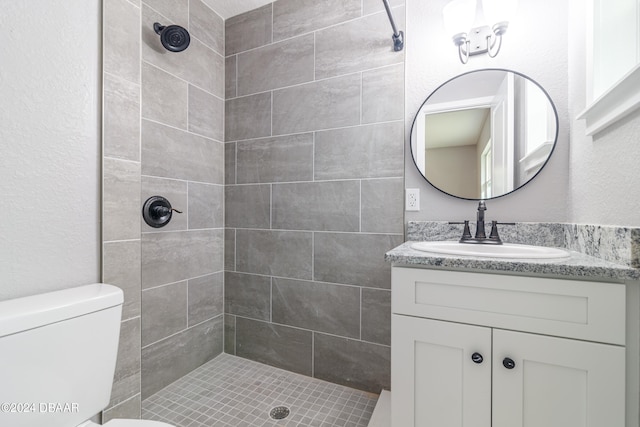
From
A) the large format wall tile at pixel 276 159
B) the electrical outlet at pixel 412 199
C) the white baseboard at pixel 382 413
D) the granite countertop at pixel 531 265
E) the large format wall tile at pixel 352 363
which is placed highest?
the large format wall tile at pixel 276 159

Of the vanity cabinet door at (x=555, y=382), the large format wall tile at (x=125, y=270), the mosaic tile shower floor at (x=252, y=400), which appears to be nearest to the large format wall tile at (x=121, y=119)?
the large format wall tile at (x=125, y=270)

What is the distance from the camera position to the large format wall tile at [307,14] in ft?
5.59

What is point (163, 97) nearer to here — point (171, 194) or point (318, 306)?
point (171, 194)

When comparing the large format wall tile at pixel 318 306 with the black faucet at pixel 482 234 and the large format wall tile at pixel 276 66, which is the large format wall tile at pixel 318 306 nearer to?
the black faucet at pixel 482 234

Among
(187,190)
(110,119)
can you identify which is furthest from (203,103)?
(110,119)

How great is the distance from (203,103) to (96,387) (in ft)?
5.33

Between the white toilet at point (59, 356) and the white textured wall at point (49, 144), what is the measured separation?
11cm

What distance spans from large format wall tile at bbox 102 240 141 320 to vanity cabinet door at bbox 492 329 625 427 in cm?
135

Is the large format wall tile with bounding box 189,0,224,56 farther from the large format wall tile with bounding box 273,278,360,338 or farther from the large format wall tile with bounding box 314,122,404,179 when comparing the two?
the large format wall tile with bounding box 273,278,360,338

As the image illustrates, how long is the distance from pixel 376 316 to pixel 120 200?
4.48ft

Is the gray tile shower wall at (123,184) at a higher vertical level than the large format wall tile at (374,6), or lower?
lower

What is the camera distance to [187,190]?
1791 mm

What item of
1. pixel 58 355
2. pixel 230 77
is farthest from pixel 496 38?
pixel 58 355

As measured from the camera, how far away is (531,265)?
0.87 meters
